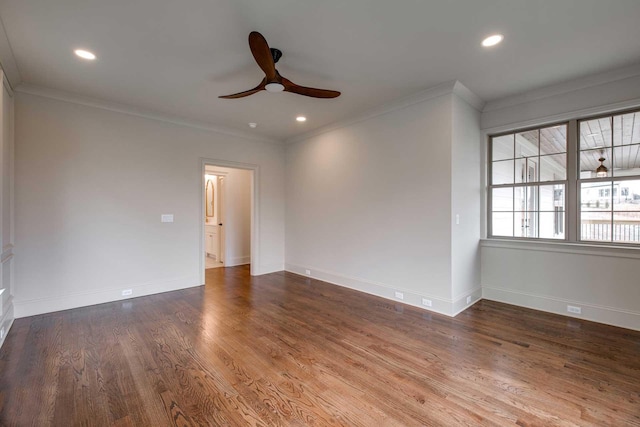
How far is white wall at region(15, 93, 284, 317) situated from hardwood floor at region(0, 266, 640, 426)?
47 centimetres

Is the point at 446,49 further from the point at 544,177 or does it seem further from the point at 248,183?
the point at 248,183

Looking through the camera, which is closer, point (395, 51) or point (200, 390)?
point (200, 390)

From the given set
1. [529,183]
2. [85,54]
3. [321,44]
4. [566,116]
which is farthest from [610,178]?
[85,54]

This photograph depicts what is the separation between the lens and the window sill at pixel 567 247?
3.17 m


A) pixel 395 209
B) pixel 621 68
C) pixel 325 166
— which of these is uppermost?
pixel 621 68

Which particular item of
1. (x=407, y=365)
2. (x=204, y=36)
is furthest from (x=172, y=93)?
(x=407, y=365)

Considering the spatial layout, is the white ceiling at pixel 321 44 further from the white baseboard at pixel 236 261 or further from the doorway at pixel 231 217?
the white baseboard at pixel 236 261

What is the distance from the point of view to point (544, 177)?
3832 mm

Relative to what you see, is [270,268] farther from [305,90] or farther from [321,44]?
[321,44]

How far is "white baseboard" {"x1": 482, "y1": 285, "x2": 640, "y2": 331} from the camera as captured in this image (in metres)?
3.13

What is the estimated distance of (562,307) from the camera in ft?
11.6

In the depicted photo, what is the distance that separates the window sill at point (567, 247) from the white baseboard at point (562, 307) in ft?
1.97

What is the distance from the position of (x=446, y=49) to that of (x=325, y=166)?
2.80m

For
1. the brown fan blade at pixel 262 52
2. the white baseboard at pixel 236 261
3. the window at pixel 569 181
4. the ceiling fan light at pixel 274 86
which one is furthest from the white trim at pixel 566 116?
the white baseboard at pixel 236 261
